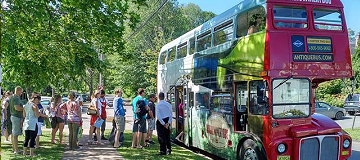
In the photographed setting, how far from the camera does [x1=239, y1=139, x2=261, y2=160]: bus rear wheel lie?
734 cm

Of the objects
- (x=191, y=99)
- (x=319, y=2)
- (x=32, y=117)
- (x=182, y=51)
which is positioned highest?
(x=319, y=2)

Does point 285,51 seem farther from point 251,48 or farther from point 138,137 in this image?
point 138,137

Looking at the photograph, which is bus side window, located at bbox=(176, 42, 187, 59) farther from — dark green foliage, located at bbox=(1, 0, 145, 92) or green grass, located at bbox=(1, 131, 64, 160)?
green grass, located at bbox=(1, 131, 64, 160)

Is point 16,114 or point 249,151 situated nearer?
point 249,151

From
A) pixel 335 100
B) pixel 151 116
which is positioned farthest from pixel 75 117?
Answer: pixel 335 100

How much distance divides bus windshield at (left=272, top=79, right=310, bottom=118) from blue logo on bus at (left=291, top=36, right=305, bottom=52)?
648 millimetres

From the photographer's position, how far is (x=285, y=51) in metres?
7.26

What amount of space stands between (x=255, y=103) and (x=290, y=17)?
1.97m

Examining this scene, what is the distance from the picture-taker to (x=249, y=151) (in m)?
7.68

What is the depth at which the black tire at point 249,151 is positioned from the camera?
732 cm

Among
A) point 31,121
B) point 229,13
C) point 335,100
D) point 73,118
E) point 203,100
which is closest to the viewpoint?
point 31,121

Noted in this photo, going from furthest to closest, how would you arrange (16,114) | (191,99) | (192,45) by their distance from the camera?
(192,45) → (191,99) → (16,114)

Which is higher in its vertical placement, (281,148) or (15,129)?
(15,129)

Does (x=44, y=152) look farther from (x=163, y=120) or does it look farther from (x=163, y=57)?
(x=163, y=57)
